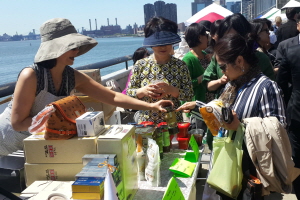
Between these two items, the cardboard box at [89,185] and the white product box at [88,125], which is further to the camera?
the white product box at [88,125]

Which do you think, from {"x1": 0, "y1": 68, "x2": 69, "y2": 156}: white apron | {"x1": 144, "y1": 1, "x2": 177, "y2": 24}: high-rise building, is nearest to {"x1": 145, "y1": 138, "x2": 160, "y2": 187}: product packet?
{"x1": 0, "y1": 68, "x2": 69, "y2": 156}: white apron

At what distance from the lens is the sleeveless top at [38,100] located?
1.95 m

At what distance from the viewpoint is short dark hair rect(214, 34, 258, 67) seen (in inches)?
79.0

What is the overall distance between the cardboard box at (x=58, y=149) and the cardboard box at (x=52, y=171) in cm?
3

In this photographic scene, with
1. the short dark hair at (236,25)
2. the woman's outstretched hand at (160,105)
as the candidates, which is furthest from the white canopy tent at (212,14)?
the woman's outstretched hand at (160,105)

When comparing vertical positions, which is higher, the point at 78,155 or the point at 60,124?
the point at 60,124

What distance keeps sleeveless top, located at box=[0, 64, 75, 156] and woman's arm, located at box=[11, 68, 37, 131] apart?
2.0 inches

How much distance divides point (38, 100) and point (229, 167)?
1306 millimetres

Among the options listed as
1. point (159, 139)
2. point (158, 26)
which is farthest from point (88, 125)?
point (158, 26)

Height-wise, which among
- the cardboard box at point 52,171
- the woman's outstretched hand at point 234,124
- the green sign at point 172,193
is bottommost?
the green sign at point 172,193

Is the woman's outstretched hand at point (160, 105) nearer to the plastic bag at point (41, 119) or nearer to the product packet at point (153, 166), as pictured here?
the product packet at point (153, 166)

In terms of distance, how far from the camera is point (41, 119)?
161 centimetres

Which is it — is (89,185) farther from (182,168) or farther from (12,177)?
(12,177)

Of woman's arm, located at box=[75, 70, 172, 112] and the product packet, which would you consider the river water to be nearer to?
woman's arm, located at box=[75, 70, 172, 112]
